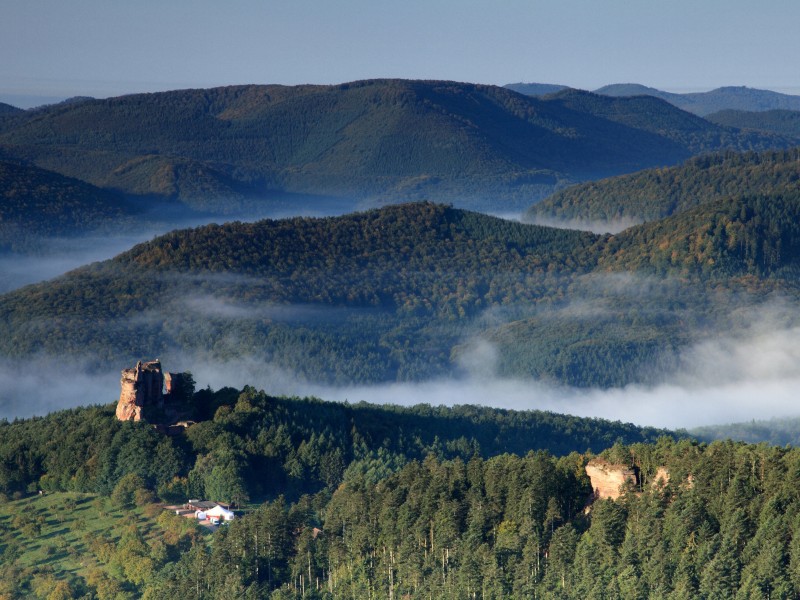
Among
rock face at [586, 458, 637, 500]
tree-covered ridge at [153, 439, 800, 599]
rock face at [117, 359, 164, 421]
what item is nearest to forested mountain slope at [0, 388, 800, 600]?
tree-covered ridge at [153, 439, 800, 599]

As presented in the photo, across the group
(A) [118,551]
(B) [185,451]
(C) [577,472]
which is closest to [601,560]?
(C) [577,472]

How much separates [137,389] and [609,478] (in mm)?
37056

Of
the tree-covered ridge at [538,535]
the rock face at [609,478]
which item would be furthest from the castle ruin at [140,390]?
the rock face at [609,478]

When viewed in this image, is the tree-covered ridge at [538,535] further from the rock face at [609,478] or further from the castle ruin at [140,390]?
the castle ruin at [140,390]

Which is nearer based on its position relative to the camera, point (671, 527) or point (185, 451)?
point (671, 527)

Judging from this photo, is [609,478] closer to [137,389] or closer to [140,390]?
[137,389]

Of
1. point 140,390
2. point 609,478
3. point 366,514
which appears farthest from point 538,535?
point 140,390

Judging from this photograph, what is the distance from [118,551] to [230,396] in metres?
23.9

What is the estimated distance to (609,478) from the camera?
93938mm

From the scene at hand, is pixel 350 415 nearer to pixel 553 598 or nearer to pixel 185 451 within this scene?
pixel 185 451

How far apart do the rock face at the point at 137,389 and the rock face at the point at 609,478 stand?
34.9m

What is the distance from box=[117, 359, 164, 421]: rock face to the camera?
11844 cm

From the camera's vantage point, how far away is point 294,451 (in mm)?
117500

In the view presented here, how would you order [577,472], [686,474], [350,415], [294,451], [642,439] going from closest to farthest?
[686,474]
[577,472]
[294,451]
[350,415]
[642,439]
